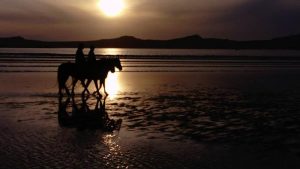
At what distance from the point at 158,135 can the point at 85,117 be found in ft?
12.2

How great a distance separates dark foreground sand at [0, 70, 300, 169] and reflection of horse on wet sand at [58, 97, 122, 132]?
87 millimetres

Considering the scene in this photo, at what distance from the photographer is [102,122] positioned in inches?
507

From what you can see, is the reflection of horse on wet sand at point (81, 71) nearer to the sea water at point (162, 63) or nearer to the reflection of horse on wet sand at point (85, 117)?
the reflection of horse on wet sand at point (85, 117)

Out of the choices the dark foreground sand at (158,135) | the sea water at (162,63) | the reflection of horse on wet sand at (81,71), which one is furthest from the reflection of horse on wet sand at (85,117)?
the sea water at (162,63)

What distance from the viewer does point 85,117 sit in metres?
13.9

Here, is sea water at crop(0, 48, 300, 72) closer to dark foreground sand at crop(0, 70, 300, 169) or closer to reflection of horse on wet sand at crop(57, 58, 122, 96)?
reflection of horse on wet sand at crop(57, 58, 122, 96)

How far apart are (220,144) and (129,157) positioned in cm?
239

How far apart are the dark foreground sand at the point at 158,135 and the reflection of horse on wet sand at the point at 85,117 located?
9 centimetres

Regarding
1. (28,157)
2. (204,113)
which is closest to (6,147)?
(28,157)

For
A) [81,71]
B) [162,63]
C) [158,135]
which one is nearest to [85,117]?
[158,135]

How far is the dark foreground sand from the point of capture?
8477 mm

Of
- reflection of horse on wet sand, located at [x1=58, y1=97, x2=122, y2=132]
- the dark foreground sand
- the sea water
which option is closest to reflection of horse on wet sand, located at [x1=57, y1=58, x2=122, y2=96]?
the dark foreground sand

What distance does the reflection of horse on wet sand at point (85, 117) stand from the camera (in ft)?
40.3

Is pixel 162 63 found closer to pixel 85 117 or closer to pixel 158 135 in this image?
pixel 85 117
